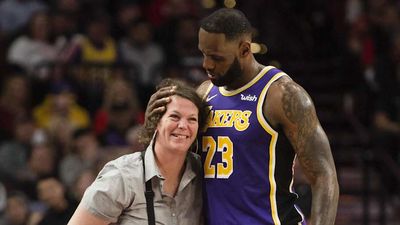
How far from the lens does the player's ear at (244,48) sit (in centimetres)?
477

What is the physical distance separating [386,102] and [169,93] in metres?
6.27

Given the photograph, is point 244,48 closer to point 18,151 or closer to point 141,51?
point 18,151

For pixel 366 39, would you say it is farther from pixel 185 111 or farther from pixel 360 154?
pixel 185 111

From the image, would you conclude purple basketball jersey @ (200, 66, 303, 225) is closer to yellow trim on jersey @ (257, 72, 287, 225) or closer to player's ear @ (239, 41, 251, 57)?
yellow trim on jersey @ (257, 72, 287, 225)

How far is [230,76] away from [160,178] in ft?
2.07

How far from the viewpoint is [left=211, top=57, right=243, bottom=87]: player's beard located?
4765mm

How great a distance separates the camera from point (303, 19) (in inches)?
536

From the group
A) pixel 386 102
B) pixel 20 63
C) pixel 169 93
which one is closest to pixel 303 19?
pixel 386 102

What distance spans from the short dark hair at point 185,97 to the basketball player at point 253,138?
0.05 meters

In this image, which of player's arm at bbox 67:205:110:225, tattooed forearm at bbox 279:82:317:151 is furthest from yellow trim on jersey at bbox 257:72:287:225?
player's arm at bbox 67:205:110:225

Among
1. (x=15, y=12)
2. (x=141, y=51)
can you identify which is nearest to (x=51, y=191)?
(x=141, y=51)

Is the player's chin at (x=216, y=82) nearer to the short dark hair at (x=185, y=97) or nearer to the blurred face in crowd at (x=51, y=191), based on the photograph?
the short dark hair at (x=185, y=97)

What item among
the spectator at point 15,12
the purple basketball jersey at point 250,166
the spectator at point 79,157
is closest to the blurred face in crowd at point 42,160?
the spectator at point 79,157

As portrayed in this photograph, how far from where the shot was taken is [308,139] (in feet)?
15.2
